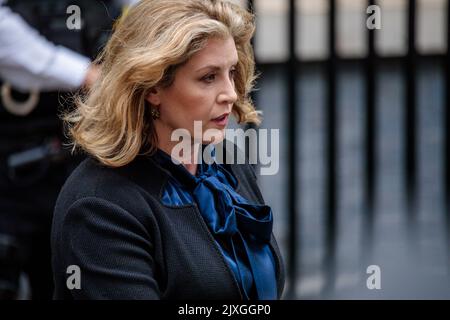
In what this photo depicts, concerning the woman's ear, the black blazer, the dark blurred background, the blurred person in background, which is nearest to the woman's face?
the woman's ear

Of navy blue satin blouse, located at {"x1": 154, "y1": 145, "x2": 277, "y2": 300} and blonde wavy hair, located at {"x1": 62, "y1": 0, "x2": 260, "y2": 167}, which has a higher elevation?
blonde wavy hair, located at {"x1": 62, "y1": 0, "x2": 260, "y2": 167}

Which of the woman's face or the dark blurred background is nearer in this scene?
the woman's face

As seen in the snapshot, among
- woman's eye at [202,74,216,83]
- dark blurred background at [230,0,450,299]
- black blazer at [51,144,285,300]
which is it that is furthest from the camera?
dark blurred background at [230,0,450,299]

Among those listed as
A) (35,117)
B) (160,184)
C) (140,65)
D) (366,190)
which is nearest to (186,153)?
(160,184)

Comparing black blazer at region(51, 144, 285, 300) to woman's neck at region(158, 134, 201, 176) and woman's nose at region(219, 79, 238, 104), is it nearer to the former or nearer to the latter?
woman's neck at region(158, 134, 201, 176)

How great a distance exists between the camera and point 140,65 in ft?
6.14

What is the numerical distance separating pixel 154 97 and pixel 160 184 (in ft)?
0.59

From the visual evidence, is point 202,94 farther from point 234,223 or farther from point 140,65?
point 234,223

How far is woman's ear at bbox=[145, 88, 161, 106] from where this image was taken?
197 centimetres

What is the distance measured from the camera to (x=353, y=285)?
13.8ft

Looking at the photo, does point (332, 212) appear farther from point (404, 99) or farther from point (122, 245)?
point (122, 245)

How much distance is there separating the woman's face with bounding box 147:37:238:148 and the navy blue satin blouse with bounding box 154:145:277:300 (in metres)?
0.08
